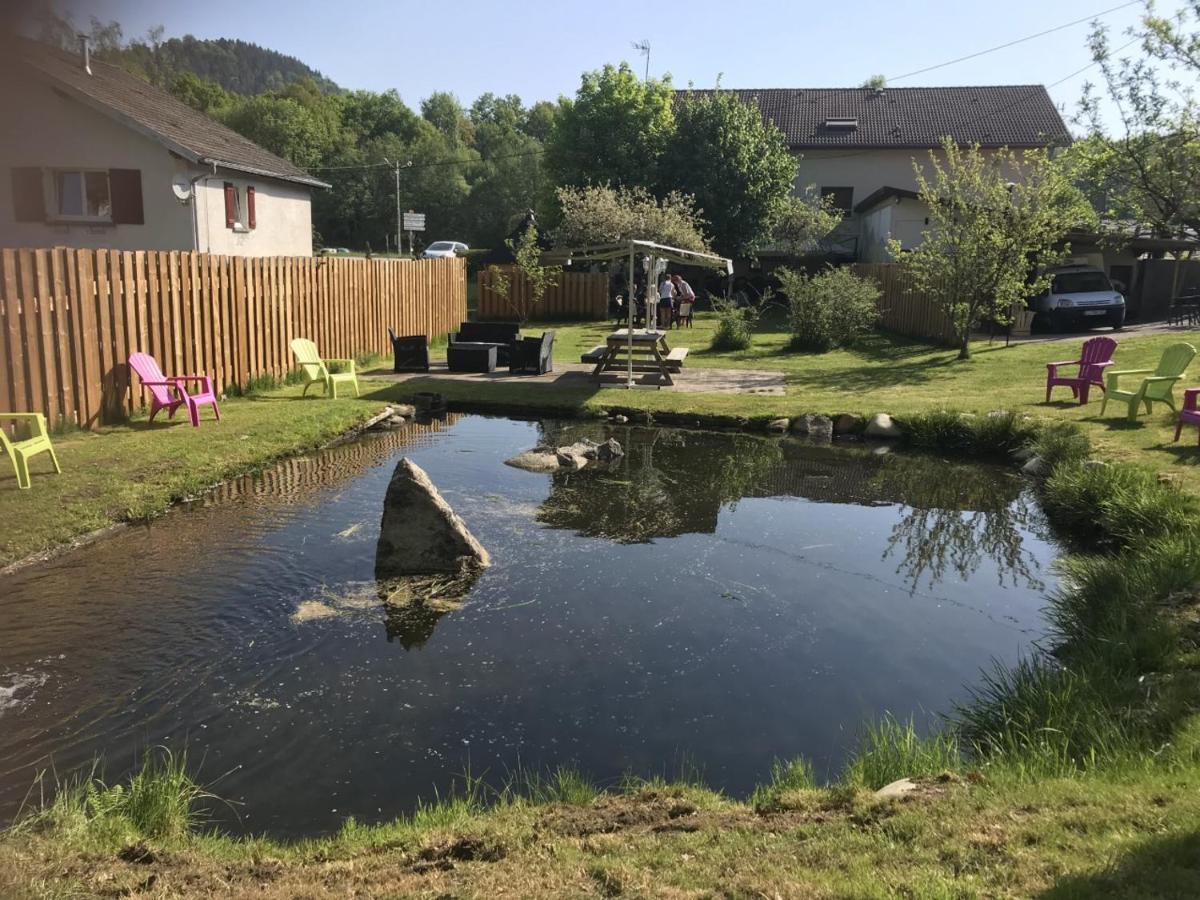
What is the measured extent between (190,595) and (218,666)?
1.30 meters

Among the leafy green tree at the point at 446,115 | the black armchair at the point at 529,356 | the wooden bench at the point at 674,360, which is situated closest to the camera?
the wooden bench at the point at 674,360

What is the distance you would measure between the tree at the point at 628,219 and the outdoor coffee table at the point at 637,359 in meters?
12.0

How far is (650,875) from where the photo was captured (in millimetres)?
3086

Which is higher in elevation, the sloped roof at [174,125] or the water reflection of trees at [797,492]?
the sloped roof at [174,125]

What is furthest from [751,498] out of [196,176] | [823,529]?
[196,176]

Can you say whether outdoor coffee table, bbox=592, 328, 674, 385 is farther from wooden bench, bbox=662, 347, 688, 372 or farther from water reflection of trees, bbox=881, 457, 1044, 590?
water reflection of trees, bbox=881, 457, 1044, 590

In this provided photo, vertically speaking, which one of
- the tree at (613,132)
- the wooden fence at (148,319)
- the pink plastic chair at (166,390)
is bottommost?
the pink plastic chair at (166,390)

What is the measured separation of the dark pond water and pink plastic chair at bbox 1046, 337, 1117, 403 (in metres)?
4.50

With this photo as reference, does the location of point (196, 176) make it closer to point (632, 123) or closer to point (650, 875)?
point (632, 123)

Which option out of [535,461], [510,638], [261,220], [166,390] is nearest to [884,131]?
[261,220]

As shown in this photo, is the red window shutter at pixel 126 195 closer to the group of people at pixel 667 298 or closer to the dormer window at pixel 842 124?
the group of people at pixel 667 298

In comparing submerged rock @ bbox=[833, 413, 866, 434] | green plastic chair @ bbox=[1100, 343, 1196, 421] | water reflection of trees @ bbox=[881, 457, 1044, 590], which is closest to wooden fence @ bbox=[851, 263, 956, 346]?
submerged rock @ bbox=[833, 413, 866, 434]

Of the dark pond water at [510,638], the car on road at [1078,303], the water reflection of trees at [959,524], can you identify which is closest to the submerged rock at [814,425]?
the water reflection of trees at [959,524]

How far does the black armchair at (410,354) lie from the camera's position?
17859 millimetres
